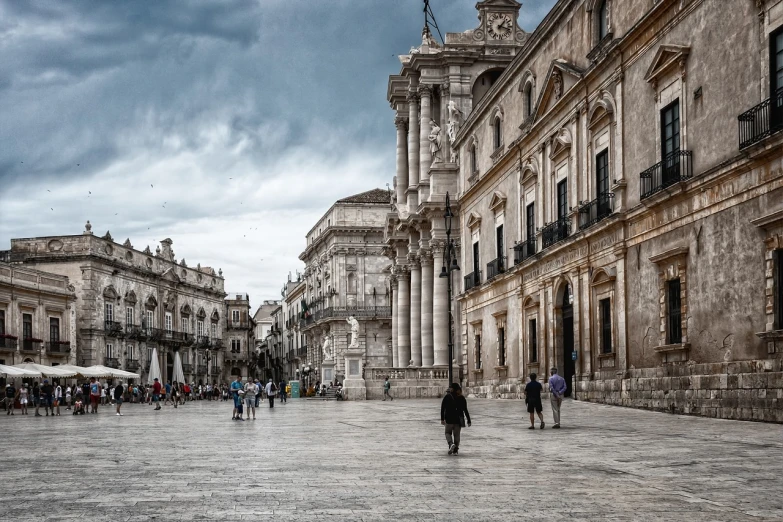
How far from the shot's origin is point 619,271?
25328 mm

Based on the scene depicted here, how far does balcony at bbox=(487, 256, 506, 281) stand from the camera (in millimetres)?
37781

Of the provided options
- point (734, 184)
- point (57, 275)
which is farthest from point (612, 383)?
point (57, 275)

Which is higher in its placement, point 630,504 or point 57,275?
point 57,275

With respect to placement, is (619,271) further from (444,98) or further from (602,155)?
(444,98)

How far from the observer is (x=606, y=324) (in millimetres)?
26875

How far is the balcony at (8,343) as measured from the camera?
56.0 m

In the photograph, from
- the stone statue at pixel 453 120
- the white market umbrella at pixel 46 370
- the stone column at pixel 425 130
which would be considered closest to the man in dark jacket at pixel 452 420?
the white market umbrella at pixel 46 370

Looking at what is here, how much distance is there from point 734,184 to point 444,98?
30941mm

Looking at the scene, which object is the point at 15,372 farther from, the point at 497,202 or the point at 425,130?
the point at 425,130

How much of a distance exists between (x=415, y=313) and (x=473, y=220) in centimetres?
980

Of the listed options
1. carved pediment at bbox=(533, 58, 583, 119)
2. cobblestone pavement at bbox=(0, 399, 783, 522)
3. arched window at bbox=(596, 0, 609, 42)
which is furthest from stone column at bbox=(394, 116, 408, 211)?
cobblestone pavement at bbox=(0, 399, 783, 522)

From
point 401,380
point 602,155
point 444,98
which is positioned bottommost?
point 401,380

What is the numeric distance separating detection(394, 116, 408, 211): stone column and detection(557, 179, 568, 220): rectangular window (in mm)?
23708

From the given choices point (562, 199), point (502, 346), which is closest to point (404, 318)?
point (502, 346)
